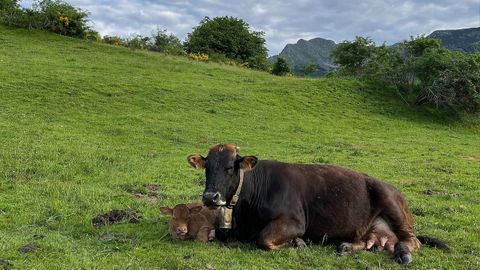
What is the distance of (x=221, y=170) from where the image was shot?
673 cm

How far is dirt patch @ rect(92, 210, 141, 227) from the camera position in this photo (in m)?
7.87

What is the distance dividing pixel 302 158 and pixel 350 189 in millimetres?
8511

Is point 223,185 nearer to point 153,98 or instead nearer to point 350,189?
point 350,189

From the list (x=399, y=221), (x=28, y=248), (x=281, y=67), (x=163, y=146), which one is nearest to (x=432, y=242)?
(x=399, y=221)

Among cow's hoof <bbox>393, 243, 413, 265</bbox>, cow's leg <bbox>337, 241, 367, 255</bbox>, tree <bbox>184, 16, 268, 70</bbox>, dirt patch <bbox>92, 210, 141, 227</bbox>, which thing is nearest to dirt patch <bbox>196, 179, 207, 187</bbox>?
dirt patch <bbox>92, 210, 141, 227</bbox>

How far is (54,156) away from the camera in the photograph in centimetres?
1272

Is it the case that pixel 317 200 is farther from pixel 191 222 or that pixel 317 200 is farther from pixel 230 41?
pixel 230 41

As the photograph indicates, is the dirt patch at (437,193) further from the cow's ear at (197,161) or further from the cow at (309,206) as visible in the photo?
the cow's ear at (197,161)

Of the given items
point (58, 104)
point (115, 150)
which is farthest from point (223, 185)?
point (58, 104)

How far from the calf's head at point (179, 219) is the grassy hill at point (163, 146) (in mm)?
188

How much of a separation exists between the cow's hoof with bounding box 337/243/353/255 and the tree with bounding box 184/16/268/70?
43940mm

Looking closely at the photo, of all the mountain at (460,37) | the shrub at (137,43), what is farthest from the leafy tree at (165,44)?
the mountain at (460,37)

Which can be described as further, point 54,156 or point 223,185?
point 54,156

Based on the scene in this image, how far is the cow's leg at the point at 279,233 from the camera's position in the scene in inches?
269
